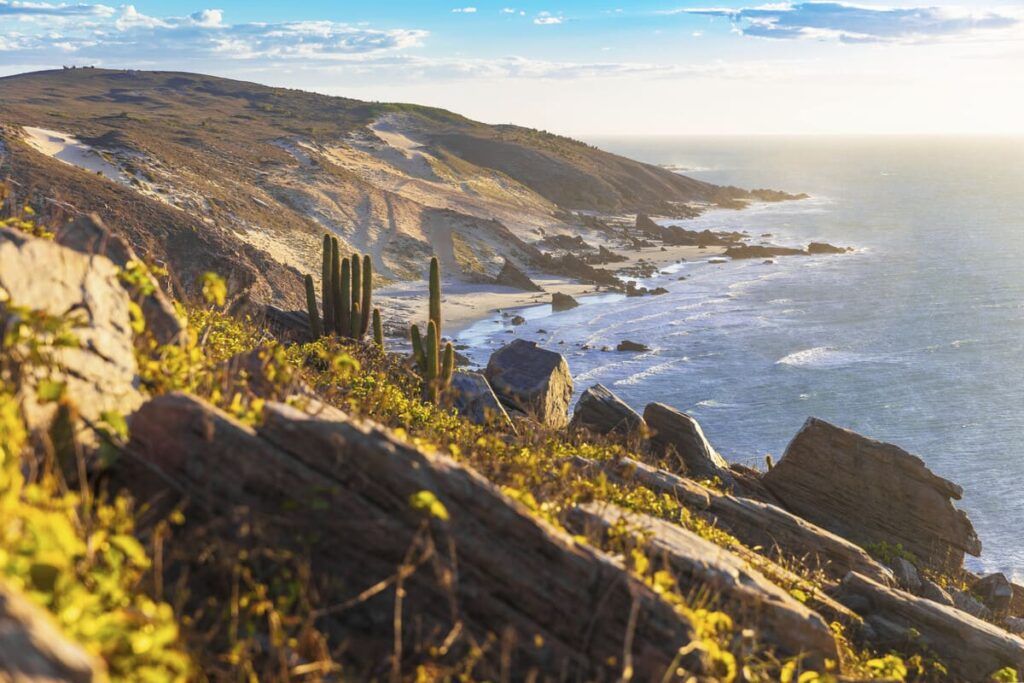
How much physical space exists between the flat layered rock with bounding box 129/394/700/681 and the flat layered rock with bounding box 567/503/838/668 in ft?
5.61

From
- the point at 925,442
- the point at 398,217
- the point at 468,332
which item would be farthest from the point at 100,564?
the point at 398,217

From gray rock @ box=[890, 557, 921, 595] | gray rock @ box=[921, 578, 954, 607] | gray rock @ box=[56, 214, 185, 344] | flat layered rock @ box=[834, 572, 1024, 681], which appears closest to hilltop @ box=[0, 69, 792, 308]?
gray rock @ box=[56, 214, 185, 344]

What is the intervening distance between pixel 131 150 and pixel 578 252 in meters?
39.2

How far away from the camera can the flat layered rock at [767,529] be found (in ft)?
42.6

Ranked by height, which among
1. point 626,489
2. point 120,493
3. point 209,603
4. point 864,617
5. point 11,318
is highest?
point 11,318

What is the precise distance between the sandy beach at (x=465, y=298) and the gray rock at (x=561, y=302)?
1.39 m

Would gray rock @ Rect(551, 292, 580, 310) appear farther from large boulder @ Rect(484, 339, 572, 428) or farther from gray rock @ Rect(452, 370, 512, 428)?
gray rock @ Rect(452, 370, 512, 428)

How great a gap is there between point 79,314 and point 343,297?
15.2 meters

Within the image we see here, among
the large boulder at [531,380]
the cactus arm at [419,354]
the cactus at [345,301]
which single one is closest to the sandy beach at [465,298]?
the large boulder at [531,380]

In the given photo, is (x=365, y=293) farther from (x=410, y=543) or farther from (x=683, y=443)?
(x=410, y=543)

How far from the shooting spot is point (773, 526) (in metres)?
13.5

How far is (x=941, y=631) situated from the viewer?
38.0 feet

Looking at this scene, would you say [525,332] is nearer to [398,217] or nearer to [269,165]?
[398,217]

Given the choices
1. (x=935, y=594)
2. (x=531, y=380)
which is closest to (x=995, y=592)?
(x=935, y=594)
